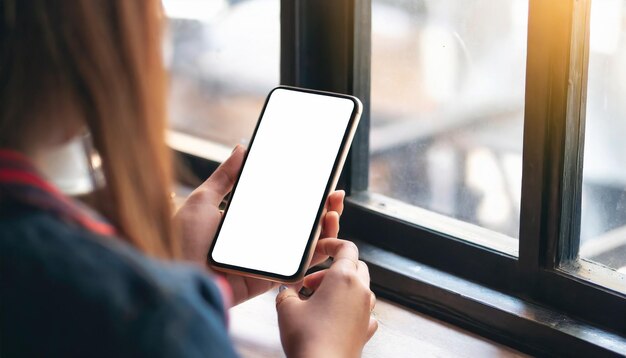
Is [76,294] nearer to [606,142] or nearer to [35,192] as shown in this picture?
[35,192]

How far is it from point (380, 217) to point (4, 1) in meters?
0.62

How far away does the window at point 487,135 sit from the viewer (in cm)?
86

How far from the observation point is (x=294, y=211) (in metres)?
0.86

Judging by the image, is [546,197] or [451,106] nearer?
[546,197]

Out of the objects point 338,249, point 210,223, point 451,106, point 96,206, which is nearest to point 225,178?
point 210,223

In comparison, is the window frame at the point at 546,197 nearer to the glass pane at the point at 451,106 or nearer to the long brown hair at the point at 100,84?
the glass pane at the point at 451,106

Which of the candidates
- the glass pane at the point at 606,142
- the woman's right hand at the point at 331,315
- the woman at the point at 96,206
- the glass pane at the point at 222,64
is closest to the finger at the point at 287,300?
the woman's right hand at the point at 331,315

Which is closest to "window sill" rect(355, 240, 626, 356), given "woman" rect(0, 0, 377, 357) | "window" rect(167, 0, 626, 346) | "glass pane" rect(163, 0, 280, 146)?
"window" rect(167, 0, 626, 346)

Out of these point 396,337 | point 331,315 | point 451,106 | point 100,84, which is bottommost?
point 396,337

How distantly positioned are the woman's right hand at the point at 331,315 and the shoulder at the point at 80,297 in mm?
233

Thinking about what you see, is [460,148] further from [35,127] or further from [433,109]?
[35,127]

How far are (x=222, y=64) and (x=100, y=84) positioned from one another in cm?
83

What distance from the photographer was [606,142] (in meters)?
0.87

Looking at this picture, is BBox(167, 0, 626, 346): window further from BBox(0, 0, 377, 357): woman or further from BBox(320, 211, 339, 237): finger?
BBox(0, 0, 377, 357): woman
